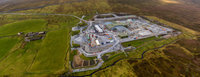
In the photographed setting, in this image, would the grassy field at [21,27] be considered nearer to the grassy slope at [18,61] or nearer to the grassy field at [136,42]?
the grassy slope at [18,61]

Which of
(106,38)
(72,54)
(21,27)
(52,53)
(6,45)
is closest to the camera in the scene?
(72,54)

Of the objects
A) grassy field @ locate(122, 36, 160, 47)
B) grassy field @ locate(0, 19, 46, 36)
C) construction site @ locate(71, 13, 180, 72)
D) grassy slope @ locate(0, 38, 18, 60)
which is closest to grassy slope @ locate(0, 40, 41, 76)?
grassy slope @ locate(0, 38, 18, 60)

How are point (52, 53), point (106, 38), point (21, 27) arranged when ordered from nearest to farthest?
point (52, 53) < point (106, 38) < point (21, 27)

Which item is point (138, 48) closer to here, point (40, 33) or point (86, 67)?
point (86, 67)

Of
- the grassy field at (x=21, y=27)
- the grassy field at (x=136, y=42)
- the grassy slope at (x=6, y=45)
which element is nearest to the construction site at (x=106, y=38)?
the grassy field at (x=136, y=42)

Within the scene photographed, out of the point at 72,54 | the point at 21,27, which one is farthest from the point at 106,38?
the point at 21,27

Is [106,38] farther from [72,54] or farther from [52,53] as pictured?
[52,53]
